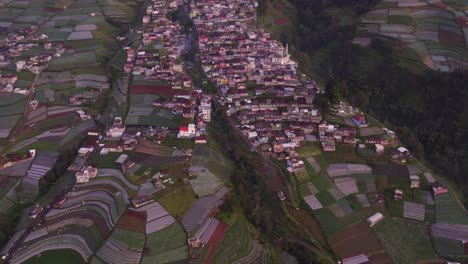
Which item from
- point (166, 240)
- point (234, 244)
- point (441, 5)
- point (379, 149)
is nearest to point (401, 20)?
point (441, 5)

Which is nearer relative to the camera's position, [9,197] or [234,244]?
[234,244]

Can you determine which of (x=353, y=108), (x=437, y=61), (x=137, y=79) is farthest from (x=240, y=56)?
(x=437, y=61)

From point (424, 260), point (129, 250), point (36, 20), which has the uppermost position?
point (36, 20)

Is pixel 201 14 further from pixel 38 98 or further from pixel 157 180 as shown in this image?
pixel 157 180

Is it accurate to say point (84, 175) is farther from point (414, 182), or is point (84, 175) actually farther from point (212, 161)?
point (414, 182)

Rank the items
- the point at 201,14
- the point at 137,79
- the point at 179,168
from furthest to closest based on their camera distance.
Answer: the point at 201,14 < the point at 137,79 < the point at 179,168

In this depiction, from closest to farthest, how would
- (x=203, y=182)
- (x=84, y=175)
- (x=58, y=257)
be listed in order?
(x=58, y=257) < (x=203, y=182) < (x=84, y=175)
